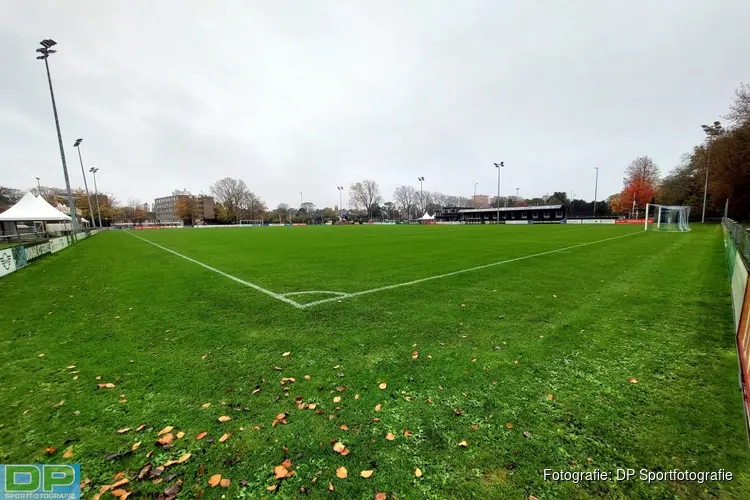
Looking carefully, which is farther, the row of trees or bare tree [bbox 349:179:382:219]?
bare tree [bbox 349:179:382:219]

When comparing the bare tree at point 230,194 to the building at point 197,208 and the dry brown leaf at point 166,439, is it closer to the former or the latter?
the building at point 197,208

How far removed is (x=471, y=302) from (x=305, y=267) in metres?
6.98

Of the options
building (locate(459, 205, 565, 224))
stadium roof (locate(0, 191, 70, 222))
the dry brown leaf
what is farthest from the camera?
building (locate(459, 205, 565, 224))

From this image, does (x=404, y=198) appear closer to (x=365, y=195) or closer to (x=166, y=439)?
(x=365, y=195)

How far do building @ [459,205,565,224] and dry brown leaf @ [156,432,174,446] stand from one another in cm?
7514

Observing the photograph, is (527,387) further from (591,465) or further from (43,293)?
(43,293)

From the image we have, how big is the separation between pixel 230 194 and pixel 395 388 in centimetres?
11425

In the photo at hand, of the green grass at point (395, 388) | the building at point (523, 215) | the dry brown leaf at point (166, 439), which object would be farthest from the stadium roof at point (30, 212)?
the building at point (523, 215)

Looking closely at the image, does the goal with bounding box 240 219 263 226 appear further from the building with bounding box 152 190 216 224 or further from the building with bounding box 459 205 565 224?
the building with bounding box 459 205 565 224

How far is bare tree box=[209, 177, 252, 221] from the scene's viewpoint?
10431 cm

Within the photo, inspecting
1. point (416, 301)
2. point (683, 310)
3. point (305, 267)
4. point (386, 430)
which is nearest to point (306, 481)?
point (386, 430)

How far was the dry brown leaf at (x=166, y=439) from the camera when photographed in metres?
2.68

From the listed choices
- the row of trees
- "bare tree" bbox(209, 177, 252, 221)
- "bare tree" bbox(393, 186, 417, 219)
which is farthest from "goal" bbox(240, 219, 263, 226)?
the row of trees

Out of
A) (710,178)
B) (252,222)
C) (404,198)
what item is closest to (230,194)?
(252,222)
